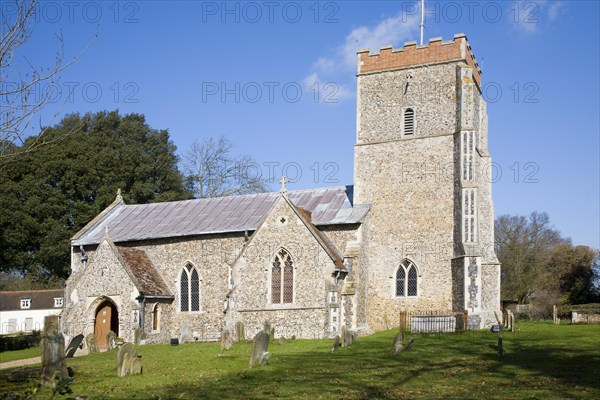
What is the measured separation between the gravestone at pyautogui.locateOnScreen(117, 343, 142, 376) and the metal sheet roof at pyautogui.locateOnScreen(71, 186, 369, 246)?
13847 millimetres

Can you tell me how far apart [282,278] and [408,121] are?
9149 millimetres

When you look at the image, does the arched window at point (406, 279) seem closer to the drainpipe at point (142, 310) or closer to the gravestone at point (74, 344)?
the drainpipe at point (142, 310)

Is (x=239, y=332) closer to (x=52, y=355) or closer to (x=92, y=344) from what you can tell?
(x=92, y=344)

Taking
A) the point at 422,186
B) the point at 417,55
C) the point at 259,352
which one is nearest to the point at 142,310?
the point at 259,352

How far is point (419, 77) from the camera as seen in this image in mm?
30375

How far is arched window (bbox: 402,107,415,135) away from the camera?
3023cm

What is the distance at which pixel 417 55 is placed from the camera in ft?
100

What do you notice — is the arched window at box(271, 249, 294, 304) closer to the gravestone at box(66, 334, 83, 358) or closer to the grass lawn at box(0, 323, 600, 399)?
the grass lawn at box(0, 323, 600, 399)

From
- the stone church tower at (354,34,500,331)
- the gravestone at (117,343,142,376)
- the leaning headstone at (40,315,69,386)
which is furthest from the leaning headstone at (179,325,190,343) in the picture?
the leaning headstone at (40,315,69,386)

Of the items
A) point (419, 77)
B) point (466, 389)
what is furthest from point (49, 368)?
point (419, 77)

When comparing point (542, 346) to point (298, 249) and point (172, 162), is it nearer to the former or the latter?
point (298, 249)

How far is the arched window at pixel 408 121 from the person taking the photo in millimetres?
30234

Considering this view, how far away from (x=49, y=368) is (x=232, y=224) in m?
16.0

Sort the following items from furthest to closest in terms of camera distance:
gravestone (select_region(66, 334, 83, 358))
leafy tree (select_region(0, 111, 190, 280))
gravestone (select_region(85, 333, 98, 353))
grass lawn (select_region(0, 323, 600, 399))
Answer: leafy tree (select_region(0, 111, 190, 280)), gravestone (select_region(85, 333, 98, 353)), gravestone (select_region(66, 334, 83, 358)), grass lawn (select_region(0, 323, 600, 399))
